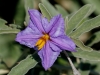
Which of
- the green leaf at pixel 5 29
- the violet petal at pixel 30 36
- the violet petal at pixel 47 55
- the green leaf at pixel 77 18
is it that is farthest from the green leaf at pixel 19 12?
the violet petal at pixel 47 55

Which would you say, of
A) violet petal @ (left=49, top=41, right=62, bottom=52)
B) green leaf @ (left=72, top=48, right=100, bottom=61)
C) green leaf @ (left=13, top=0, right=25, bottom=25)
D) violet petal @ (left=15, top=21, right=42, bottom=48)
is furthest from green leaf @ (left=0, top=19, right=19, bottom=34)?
green leaf @ (left=13, top=0, right=25, bottom=25)

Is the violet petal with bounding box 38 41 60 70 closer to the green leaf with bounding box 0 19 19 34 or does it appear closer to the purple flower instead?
the purple flower

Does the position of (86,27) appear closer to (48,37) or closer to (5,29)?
(48,37)

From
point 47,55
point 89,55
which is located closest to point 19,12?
point 89,55

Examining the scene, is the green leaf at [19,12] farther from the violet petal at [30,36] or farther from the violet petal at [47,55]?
the violet petal at [47,55]

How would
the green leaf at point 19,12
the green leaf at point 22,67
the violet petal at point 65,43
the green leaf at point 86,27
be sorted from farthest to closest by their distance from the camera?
the green leaf at point 19,12
the green leaf at point 86,27
the green leaf at point 22,67
the violet petal at point 65,43

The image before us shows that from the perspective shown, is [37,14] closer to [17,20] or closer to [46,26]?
[46,26]

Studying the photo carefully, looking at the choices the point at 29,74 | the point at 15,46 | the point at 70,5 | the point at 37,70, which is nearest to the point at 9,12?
the point at 15,46
